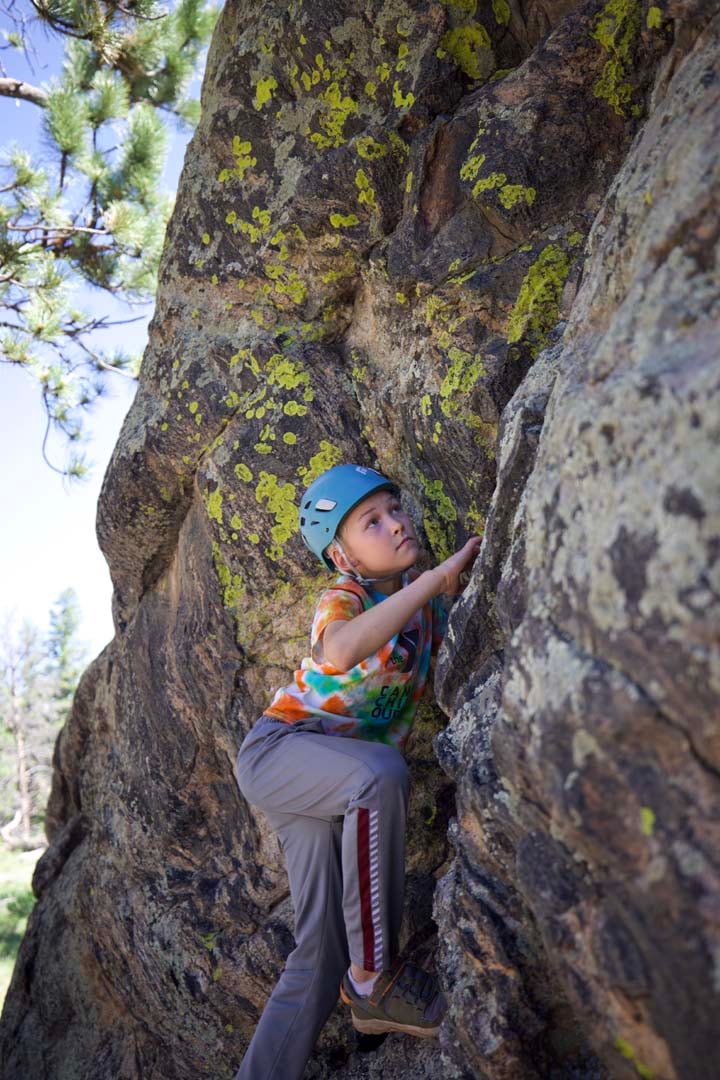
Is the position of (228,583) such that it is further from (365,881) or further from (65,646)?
(65,646)

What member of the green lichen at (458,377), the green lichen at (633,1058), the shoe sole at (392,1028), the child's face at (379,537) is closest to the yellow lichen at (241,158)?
the green lichen at (458,377)

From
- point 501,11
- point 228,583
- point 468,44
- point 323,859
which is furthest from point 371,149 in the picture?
point 323,859

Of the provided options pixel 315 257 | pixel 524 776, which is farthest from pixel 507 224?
pixel 524 776

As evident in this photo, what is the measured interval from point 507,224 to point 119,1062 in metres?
5.66

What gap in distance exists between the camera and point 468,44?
15.7ft

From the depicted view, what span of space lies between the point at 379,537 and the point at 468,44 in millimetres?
2784

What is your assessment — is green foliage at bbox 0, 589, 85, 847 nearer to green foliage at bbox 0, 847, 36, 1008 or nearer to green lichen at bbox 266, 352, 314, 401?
green foliage at bbox 0, 847, 36, 1008

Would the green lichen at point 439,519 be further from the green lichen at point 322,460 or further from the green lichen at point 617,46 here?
the green lichen at point 617,46

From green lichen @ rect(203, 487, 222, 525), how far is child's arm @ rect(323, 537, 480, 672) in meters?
1.55

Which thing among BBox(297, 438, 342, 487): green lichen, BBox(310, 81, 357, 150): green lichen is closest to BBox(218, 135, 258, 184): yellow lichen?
BBox(310, 81, 357, 150): green lichen

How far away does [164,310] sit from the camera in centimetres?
586

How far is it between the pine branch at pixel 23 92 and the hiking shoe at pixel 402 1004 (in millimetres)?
8397

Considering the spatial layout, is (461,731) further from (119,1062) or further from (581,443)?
(119,1062)

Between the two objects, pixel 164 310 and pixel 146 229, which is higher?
pixel 146 229
